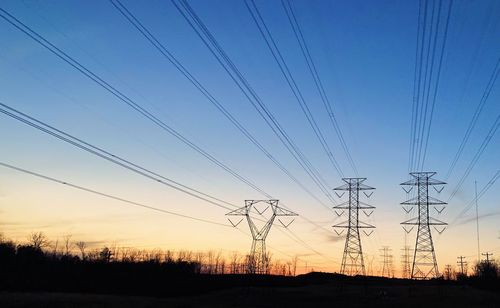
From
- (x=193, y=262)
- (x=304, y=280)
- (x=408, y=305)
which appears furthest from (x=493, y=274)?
(x=408, y=305)

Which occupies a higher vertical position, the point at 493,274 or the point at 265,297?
the point at 493,274

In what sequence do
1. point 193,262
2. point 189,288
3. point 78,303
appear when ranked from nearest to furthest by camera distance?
point 78,303, point 189,288, point 193,262

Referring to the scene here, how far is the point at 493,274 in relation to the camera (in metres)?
168

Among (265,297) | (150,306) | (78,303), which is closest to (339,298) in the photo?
(265,297)

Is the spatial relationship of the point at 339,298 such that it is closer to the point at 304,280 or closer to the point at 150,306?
the point at 150,306

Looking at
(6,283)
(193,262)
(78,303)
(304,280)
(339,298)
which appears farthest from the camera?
(193,262)

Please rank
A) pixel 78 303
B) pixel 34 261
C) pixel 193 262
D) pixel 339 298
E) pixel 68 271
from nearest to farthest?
pixel 78 303 → pixel 339 298 → pixel 68 271 → pixel 34 261 → pixel 193 262

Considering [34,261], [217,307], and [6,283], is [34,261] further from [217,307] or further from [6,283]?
[217,307]

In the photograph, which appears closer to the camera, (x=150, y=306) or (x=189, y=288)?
(x=150, y=306)

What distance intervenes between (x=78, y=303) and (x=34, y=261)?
60.0 metres

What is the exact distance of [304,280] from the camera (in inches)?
4902

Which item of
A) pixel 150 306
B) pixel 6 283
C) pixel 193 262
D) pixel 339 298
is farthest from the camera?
pixel 193 262

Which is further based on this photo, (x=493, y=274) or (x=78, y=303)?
(x=493, y=274)

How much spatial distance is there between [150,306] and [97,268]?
56.9 meters
